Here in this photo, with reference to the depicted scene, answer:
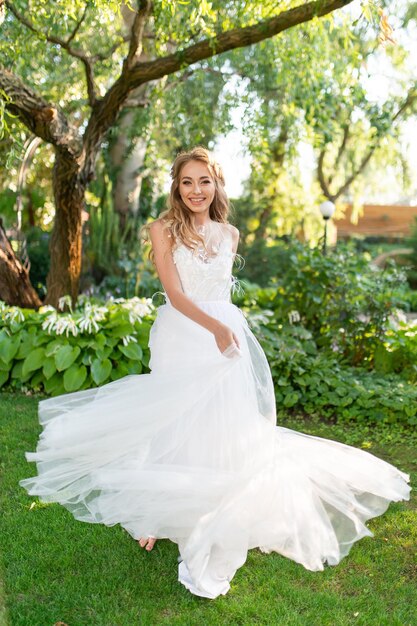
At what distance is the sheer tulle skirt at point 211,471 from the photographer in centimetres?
295

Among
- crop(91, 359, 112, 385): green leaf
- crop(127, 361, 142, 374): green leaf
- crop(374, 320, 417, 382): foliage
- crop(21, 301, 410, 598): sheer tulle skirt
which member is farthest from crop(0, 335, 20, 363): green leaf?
crop(374, 320, 417, 382): foliage

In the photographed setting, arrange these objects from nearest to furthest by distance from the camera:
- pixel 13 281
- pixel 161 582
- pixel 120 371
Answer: pixel 161 582, pixel 120 371, pixel 13 281

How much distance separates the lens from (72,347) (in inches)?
213

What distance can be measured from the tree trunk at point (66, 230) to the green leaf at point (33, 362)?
1.19 m

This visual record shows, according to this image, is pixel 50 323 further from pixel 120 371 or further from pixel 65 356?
pixel 120 371

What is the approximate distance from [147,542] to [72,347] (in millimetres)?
2648

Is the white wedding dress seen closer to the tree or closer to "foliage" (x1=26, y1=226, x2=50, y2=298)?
the tree

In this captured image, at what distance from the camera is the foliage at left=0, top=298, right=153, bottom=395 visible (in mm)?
5309

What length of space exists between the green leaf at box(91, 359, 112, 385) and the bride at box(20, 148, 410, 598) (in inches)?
49.9

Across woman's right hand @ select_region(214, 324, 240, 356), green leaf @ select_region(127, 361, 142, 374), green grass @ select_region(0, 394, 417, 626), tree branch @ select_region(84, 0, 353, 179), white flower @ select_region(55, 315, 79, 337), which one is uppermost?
tree branch @ select_region(84, 0, 353, 179)

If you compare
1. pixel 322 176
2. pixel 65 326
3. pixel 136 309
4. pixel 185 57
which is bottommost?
pixel 65 326

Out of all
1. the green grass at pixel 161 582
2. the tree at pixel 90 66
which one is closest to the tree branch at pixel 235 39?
the tree at pixel 90 66

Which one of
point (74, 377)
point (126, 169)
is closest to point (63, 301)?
point (74, 377)

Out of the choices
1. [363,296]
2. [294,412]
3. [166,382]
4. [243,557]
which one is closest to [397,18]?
[363,296]
